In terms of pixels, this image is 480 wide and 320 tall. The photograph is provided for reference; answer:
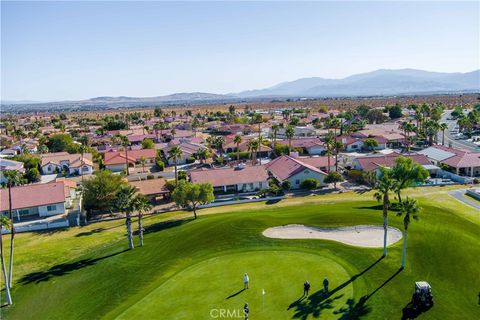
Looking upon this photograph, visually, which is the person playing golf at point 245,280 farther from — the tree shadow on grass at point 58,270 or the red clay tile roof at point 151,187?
the red clay tile roof at point 151,187

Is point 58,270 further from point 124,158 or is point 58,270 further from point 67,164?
point 67,164

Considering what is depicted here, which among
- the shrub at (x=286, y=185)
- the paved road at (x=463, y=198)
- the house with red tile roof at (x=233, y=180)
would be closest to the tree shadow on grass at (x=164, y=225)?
the house with red tile roof at (x=233, y=180)

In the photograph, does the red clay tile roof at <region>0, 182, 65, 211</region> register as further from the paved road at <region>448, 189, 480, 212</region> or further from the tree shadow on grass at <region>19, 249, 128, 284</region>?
the paved road at <region>448, 189, 480, 212</region>

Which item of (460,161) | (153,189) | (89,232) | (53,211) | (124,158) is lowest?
(89,232)

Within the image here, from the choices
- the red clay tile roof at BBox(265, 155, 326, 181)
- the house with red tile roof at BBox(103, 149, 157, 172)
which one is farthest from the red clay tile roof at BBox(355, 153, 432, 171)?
the house with red tile roof at BBox(103, 149, 157, 172)

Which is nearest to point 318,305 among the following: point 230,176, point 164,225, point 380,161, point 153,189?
point 164,225

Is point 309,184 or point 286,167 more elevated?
point 286,167

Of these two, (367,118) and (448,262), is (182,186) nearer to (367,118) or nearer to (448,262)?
(448,262)
